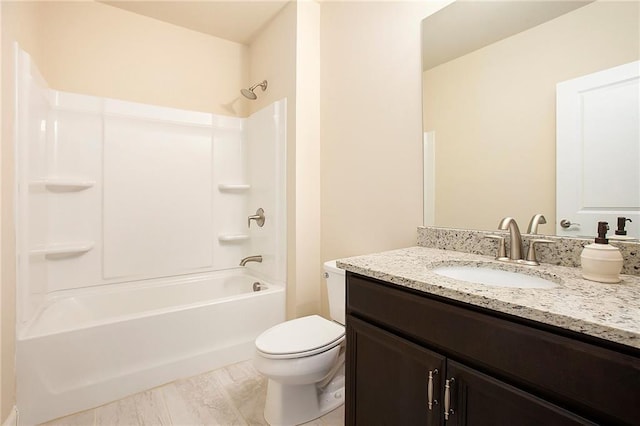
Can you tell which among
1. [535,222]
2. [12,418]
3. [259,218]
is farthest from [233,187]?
[535,222]

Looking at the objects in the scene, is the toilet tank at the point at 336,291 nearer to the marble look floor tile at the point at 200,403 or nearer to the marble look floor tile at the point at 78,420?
the marble look floor tile at the point at 200,403

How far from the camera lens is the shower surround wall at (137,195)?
1.83 m

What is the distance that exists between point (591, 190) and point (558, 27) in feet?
1.99

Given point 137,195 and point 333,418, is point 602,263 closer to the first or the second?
point 333,418

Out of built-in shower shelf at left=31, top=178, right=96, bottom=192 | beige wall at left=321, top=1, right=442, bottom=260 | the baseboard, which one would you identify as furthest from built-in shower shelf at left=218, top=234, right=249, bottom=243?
the baseboard

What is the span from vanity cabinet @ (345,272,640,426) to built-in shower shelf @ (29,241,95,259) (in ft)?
6.56

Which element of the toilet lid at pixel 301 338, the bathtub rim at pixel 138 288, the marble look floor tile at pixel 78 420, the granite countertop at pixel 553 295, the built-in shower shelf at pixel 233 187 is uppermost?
the built-in shower shelf at pixel 233 187

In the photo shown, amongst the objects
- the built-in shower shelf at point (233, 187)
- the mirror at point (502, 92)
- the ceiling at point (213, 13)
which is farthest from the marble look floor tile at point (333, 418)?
the ceiling at point (213, 13)

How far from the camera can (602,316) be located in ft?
1.94

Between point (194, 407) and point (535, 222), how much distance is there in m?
1.83

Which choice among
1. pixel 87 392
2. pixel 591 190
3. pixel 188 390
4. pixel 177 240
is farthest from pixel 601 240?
pixel 177 240

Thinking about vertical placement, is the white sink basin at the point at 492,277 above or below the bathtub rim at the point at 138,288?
above

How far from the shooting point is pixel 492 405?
72cm

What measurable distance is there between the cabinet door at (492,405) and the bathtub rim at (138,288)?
1558 millimetres
